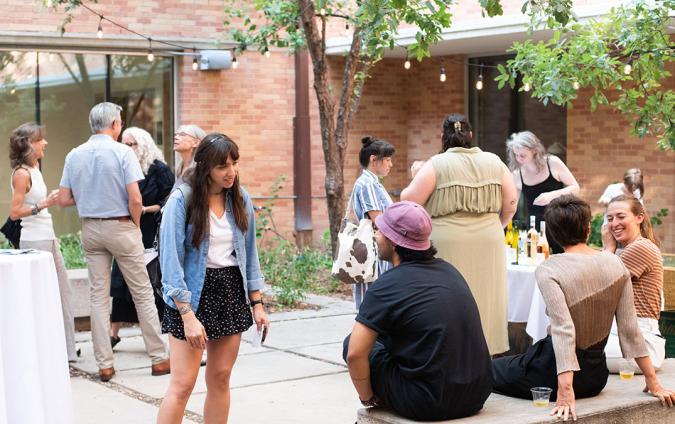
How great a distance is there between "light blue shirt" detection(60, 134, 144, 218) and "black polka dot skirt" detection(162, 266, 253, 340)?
227 centimetres

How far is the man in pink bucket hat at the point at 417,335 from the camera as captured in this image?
15.5ft

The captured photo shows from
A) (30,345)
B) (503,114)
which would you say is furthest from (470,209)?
(503,114)

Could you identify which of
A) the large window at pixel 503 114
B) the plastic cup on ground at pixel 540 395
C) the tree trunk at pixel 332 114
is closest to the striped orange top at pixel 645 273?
the plastic cup on ground at pixel 540 395

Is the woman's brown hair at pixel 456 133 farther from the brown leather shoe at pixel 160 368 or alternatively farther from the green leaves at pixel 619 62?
the brown leather shoe at pixel 160 368

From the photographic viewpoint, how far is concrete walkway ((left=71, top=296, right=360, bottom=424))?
269 inches

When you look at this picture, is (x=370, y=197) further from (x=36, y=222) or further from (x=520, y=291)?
(x=36, y=222)

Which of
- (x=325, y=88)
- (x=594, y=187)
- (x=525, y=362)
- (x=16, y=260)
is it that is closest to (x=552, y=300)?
(x=525, y=362)

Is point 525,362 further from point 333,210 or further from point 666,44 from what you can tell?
point 333,210

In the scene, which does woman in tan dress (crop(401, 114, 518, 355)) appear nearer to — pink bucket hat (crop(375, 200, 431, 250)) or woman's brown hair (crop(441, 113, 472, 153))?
woman's brown hair (crop(441, 113, 472, 153))

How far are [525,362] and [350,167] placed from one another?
13067 mm

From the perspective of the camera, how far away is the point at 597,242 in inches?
578

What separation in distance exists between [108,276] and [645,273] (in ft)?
12.3

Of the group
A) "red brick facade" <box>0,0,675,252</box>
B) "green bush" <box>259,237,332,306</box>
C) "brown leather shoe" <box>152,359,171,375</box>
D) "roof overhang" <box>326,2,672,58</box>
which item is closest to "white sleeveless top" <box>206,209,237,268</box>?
"brown leather shoe" <box>152,359,171,375</box>

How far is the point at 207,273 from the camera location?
5.38 m
